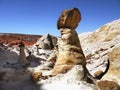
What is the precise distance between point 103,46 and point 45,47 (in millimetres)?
17404

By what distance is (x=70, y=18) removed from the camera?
1411 centimetres

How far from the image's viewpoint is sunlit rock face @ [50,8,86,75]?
44.0 ft

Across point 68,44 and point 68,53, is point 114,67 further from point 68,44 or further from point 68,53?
point 68,44

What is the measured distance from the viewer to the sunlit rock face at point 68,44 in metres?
13.4

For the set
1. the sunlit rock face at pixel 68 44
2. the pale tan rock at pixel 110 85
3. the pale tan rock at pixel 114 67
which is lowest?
the pale tan rock at pixel 110 85

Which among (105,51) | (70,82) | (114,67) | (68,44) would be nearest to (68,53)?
(68,44)

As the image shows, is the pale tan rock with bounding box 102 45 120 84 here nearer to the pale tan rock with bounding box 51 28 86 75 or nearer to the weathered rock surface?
the weathered rock surface

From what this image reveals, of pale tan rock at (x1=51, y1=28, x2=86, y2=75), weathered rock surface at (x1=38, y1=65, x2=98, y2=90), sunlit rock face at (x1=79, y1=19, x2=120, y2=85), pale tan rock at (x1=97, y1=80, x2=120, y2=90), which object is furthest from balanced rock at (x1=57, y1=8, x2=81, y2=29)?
pale tan rock at (x1=97, y1=80, x2=120, y2=90)

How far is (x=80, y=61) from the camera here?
1341cm

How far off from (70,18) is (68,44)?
150cm

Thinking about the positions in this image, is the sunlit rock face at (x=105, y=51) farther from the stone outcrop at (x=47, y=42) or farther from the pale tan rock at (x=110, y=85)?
the stone outcrop at (x=47, y=42)

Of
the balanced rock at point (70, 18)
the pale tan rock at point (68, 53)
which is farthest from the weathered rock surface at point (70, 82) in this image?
the balanced rock at point (70, 18)

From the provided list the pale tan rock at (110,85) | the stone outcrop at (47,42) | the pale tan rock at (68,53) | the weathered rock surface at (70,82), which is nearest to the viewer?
the pale tan rock at (110,85)

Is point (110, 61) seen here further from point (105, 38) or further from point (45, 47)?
point (45, 47)
